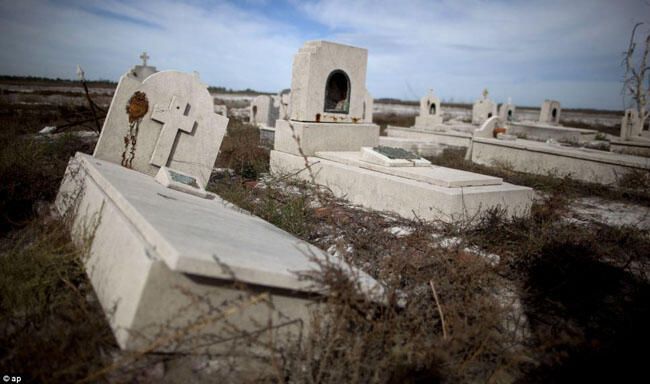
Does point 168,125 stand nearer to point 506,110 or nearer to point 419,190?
point 419,190

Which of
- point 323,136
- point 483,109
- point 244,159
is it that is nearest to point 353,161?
point 323,136

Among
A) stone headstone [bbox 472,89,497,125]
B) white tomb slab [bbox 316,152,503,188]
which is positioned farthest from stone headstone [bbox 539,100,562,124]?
white tomb slab [bbox 316,152,503,188]

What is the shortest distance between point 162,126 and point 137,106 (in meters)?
0.32

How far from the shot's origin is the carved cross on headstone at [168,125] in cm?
427

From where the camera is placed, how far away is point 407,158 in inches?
220

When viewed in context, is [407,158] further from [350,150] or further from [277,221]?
[277,221]

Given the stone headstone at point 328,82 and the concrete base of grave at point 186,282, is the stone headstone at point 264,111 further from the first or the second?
the concrete base of grave at point 186,282

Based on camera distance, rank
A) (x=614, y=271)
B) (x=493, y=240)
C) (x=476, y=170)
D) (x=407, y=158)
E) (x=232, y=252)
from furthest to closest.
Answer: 1. (x=476, y=170)
2. (x=407, y=158)
3. (x=493, y=240)
4. (x=614, y=271)
5. (x=232, y=252)

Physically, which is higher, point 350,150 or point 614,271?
point 350,150

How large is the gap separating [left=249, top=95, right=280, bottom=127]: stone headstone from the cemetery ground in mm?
10347

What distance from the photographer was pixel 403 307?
239 centimetres

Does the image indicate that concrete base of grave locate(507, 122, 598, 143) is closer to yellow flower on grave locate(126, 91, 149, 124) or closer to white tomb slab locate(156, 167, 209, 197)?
white tomb slab locate(156, 167, 209, 197)

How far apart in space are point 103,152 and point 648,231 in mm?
6045

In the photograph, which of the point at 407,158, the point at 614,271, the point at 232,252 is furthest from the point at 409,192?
the point at 232,252
